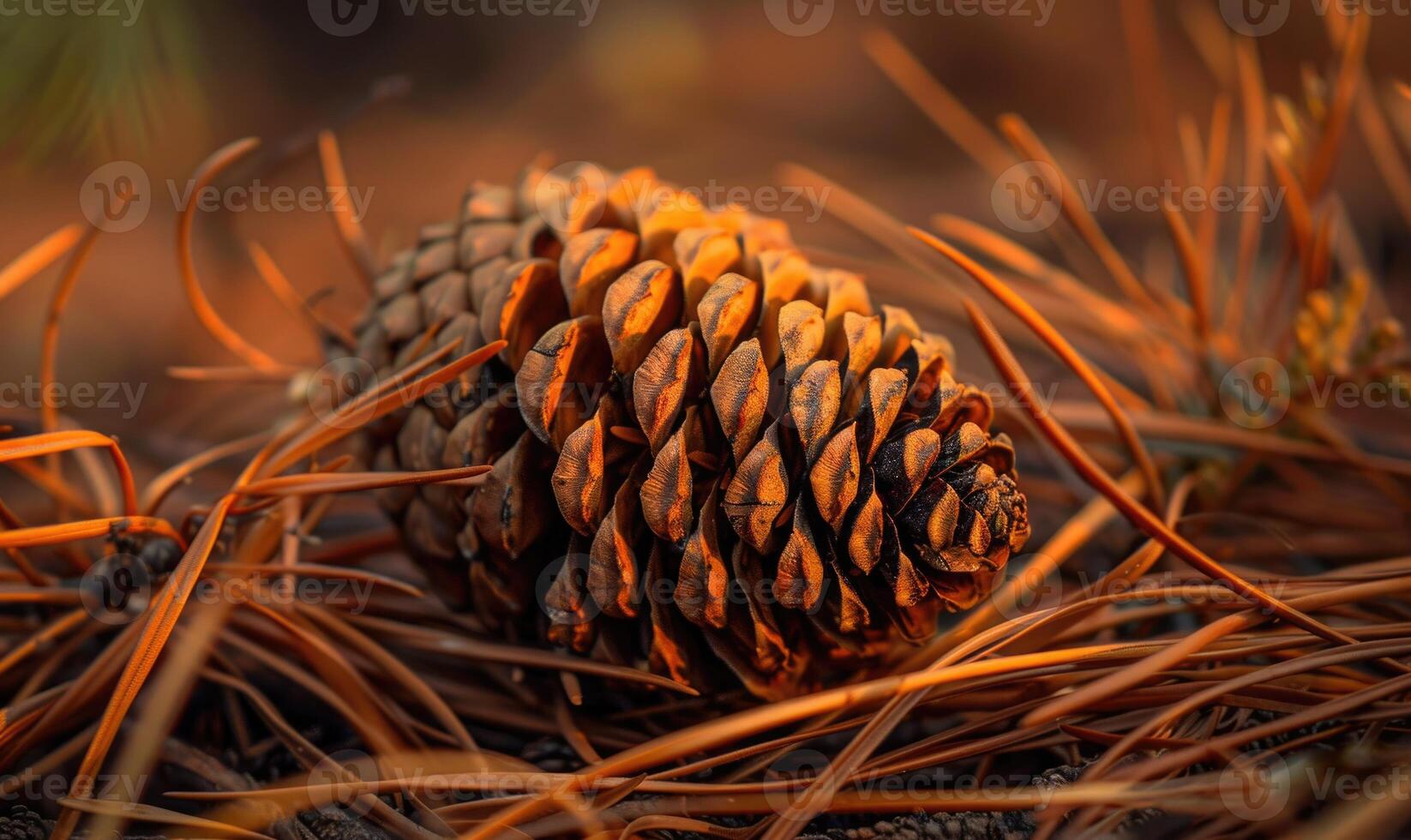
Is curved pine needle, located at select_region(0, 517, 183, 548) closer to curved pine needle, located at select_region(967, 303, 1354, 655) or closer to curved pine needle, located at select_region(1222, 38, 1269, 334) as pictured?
curved pine needle, located at select_region(967, 303, 1354, 655)

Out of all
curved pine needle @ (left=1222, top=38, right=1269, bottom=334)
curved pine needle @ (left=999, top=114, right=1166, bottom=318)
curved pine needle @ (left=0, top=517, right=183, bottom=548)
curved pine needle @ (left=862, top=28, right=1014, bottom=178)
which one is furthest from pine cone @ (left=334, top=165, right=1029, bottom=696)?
curved pine needle @ (left=862, top=28, right=1014, bottom=178)

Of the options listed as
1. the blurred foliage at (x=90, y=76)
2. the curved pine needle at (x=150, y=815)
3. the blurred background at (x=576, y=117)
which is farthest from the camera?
the blurred background at (x=576, y=117)

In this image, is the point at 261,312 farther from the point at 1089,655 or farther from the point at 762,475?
the point at 1089,655

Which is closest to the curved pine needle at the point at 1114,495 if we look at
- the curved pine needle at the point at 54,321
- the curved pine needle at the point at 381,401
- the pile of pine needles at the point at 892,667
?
the pile of pine needles at the point at 892,667

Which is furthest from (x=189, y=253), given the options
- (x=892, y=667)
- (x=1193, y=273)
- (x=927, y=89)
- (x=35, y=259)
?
(x=927, y=89)

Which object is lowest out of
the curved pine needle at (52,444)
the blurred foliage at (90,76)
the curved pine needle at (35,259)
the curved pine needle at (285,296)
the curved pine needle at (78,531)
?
the curved pine needle at (78,531)

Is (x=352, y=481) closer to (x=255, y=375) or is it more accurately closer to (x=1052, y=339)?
(x=255, y=375)

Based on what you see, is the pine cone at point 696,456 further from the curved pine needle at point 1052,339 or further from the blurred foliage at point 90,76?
the blurred foliage at point 90,76
